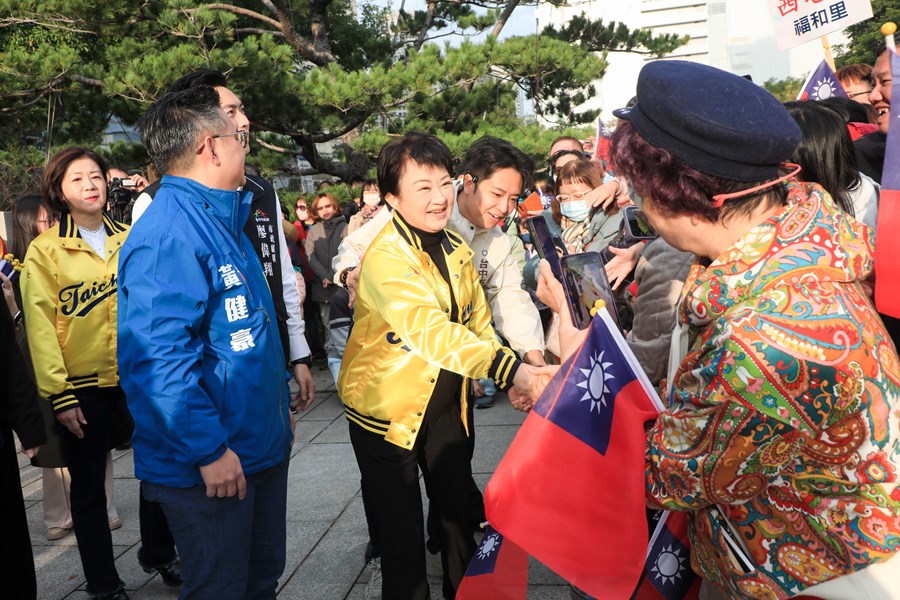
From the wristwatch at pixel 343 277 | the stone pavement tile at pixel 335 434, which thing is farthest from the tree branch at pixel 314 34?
the wristwatch at pixel 343 277

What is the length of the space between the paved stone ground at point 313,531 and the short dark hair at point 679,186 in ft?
7.13

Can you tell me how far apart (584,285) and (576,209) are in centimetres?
154

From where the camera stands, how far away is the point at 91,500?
321cm

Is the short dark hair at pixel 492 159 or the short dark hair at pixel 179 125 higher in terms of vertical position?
the short dark hair at pixel 179 125

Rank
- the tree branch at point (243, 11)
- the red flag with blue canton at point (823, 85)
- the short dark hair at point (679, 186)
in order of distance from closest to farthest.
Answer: the short dark hair at point (679, 186) → the red flag with blue canton at point (823, 85) → the tree branch at point (243, 11)

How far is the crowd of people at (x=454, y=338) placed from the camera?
4.36 ft

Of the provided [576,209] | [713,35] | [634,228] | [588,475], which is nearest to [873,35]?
[576,209]

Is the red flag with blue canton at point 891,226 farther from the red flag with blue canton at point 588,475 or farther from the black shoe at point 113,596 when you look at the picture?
the black shoe at point 113,596

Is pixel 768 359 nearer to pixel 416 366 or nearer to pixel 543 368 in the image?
pixel 543 368

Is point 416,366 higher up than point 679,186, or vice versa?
point 679,186

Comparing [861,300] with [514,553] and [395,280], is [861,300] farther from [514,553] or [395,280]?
[395,280]

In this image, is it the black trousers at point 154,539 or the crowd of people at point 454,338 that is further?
the black trousers at point 154,539

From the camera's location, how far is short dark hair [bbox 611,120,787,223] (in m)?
1.41

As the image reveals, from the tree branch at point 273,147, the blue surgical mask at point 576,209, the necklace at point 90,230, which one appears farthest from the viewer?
the tree branch at point 273,147
